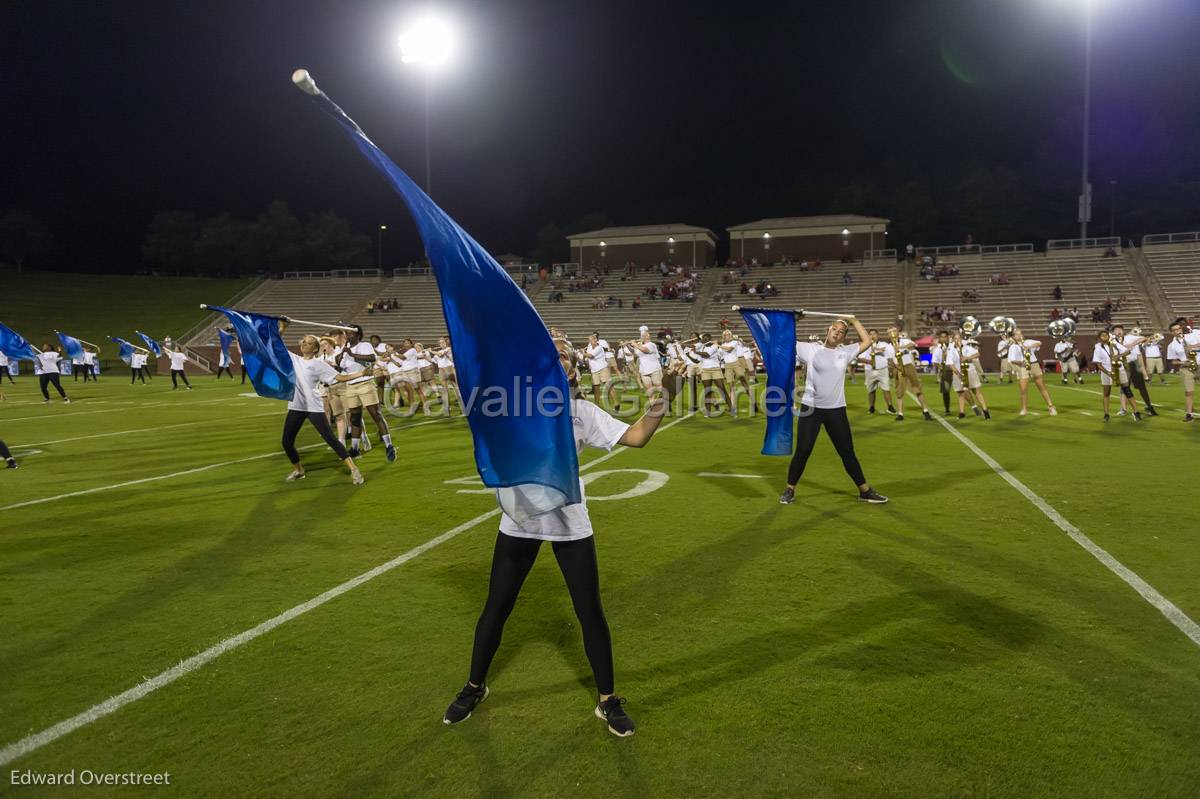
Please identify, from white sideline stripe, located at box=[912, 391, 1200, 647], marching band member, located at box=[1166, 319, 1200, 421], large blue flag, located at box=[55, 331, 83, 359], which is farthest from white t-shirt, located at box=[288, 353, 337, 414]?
large blue flag, located at box=[55, 331, 83, 359]

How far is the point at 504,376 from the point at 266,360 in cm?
724

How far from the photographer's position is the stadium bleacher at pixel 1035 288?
3622 cm

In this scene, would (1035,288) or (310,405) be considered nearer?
(310,405)

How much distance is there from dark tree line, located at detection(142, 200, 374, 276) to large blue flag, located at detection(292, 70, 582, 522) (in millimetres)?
75513

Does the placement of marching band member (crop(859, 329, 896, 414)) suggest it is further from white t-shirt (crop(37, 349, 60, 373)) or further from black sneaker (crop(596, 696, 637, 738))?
white t-shirt (crop(37, 349, 60, 373))

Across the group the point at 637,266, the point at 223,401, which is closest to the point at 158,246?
the point at 637,266

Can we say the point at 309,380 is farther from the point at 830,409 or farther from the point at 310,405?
the point at 830,409

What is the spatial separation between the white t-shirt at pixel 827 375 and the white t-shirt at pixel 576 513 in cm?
440

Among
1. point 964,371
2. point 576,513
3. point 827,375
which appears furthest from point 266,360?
point 964,371

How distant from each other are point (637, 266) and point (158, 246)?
50.8 metres

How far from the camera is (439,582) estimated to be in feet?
16.9

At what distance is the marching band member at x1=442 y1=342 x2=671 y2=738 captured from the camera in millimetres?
3273

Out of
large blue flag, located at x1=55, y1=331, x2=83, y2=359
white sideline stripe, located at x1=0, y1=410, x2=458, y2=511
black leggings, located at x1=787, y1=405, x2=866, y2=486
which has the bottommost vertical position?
white sideline stripe, located at x1=0, y1=410, x2=458, y2=511

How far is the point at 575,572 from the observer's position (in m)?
3.28
